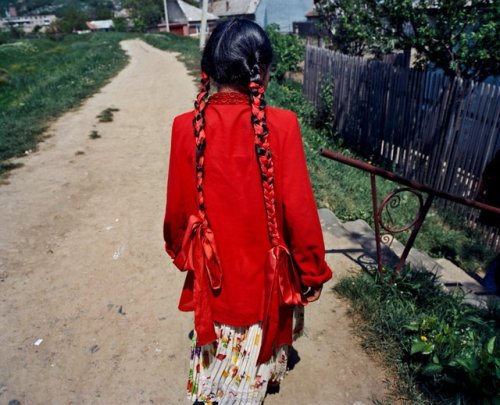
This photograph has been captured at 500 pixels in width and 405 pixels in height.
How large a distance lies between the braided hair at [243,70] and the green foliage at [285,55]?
38.6 feet

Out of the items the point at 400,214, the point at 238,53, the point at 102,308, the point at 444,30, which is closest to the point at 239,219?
the point at 238,53

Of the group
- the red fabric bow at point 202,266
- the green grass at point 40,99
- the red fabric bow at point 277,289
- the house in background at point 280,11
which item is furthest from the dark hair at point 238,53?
the house in background at point 280,11

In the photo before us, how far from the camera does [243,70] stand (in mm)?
1375

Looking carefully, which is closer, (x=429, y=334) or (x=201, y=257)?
(x=201, y=257)

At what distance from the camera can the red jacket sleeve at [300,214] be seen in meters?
1.43

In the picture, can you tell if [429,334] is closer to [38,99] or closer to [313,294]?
[313,294]

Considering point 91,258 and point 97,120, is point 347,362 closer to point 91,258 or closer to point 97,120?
point 91,258

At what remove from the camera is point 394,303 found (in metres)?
2.59

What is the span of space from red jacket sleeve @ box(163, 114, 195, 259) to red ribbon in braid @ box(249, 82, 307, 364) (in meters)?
0.30

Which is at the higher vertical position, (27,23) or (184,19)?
(27,23)

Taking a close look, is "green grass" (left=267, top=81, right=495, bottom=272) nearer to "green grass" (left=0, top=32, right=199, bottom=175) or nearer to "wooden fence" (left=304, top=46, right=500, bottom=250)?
"wooden fence" (left=304, top=46, right=500, bottom=250)

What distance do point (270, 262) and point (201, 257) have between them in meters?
0.28

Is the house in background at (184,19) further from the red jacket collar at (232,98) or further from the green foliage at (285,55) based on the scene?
the red jacket collar at (232,98)

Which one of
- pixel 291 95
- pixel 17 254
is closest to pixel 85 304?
pixel 17 254
